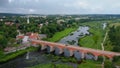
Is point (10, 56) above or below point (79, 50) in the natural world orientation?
below

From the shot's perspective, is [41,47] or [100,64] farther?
[41,47]

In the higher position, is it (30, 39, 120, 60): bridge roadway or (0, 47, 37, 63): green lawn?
(30, 39, 120, 60): bridge roadway

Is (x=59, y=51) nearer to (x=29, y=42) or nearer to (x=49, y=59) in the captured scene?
(x=49, y=59)

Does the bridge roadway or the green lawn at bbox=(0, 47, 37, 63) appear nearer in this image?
the bridge roadway

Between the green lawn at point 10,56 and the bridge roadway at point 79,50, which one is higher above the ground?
the bridge roadway at point 79,50

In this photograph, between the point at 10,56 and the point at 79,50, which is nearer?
the point at 10,56

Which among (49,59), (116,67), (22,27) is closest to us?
(116,67)

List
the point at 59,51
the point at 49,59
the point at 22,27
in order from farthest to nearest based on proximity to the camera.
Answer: the point at 22,27, the point at 59,51, the point at 49,59

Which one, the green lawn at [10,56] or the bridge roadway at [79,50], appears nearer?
A: the bridge roadway at [79,50]

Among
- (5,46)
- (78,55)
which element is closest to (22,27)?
(5,46)

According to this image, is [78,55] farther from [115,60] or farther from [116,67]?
[116,67]
